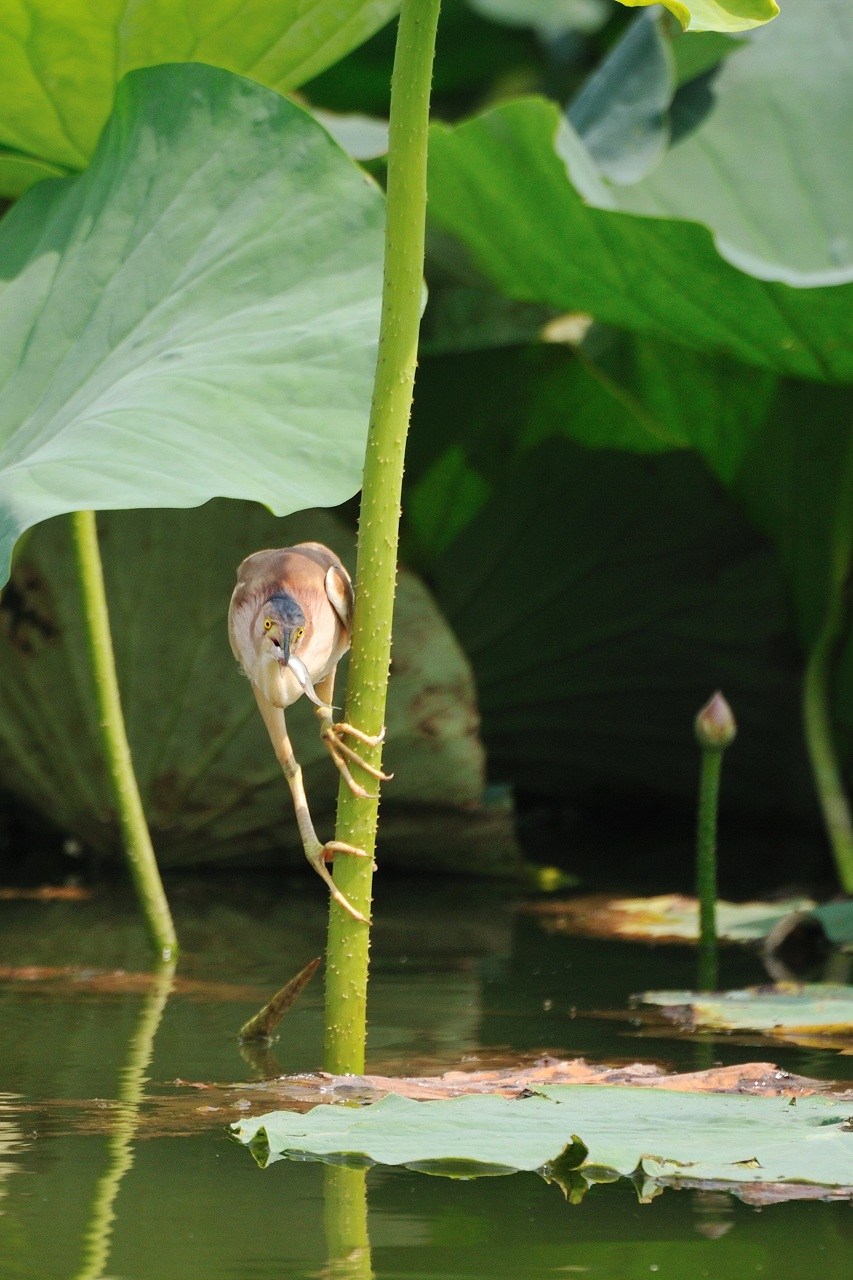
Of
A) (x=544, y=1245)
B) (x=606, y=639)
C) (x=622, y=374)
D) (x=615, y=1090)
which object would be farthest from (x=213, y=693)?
(x=544, y=1245)

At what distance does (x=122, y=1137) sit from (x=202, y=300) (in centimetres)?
76

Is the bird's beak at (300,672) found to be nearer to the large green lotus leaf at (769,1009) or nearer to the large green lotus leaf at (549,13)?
the large green lotus leaf at (769,1009)

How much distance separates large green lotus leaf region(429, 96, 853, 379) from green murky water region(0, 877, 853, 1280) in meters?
0.84

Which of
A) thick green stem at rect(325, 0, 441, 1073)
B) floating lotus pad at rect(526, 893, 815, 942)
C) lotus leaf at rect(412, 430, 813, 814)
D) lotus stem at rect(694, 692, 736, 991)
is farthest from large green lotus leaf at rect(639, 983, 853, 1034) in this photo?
lotus leaf at rect(412, 430, 813, 814)

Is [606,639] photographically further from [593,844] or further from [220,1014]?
[220,1014]

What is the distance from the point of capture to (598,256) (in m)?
2.19

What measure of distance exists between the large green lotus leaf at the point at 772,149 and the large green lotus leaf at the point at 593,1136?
2.10 metres

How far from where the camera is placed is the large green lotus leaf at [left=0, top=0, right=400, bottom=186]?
1.68 metres

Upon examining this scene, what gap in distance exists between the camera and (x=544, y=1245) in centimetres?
79

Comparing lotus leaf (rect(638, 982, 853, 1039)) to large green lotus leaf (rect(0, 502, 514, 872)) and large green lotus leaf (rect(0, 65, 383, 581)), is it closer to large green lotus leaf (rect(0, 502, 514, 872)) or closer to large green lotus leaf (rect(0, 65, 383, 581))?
large green lotus leaf (rect(0, 65, 383, 581))

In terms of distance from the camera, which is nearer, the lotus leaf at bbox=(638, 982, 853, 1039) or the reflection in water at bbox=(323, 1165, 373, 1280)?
the reflection in water at bbox=(323, 1165, 373, 1280)

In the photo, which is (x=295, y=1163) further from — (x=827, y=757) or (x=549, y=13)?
(x=549, y=13)

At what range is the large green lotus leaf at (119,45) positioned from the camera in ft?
5.52

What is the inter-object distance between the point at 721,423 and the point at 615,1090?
2.00m
